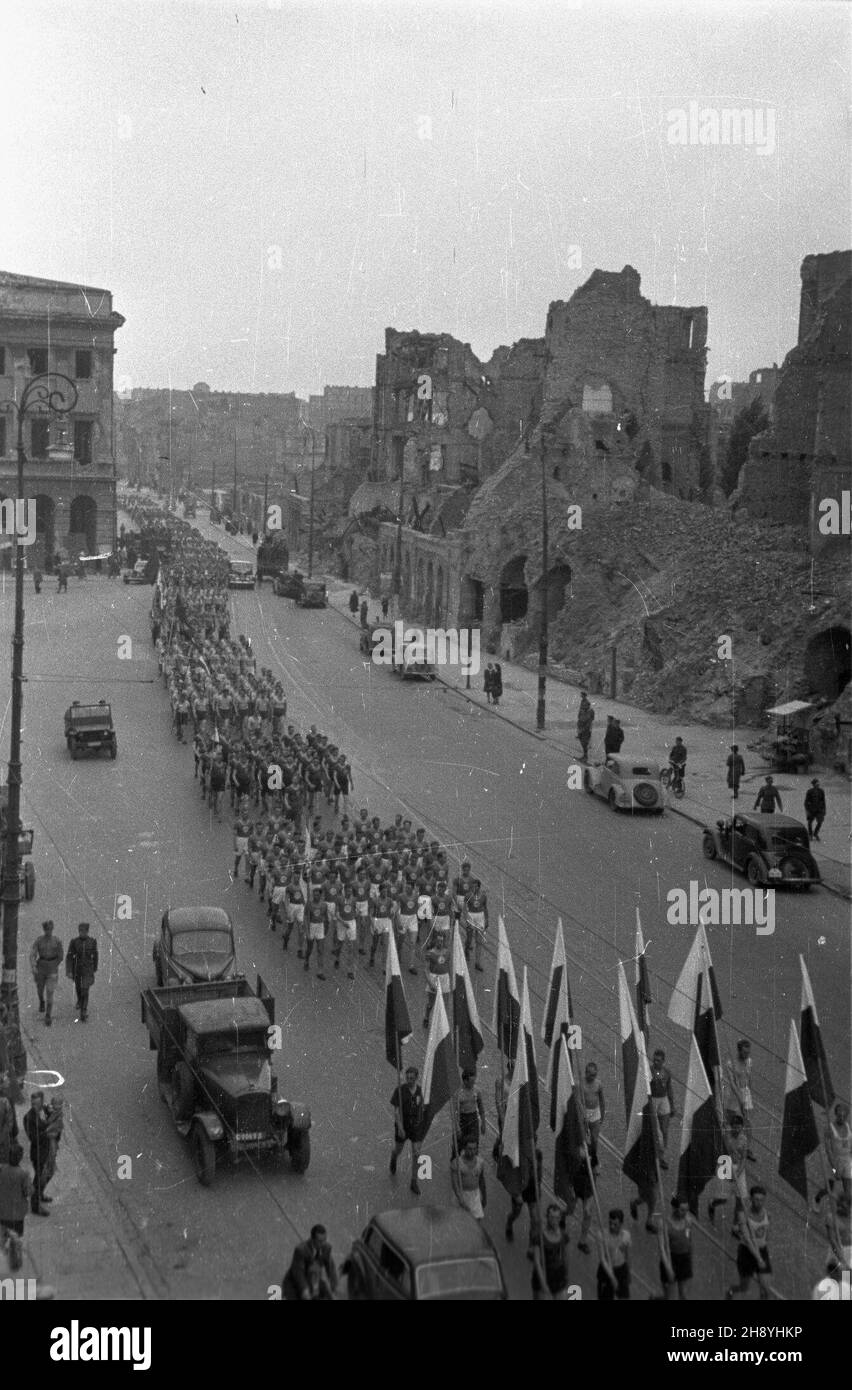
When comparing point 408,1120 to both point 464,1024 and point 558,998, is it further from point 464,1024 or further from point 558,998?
point 558,998

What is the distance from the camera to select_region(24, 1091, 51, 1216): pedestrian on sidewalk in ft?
48.5

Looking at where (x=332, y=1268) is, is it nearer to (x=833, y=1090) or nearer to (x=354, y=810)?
(x=833, y=1090)

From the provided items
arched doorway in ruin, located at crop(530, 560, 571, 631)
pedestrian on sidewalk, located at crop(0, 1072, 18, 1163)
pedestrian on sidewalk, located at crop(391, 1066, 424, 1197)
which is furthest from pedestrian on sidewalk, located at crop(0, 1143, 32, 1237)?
arched doorway in ruin, located at crop(530, 560, 571, 631)

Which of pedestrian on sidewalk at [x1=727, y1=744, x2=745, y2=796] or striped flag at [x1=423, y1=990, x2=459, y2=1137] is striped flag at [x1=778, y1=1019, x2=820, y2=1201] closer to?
striped flag at [x1=423, y1=990, x2=459, y2=1137]

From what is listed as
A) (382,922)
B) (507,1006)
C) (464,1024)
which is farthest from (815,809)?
(464,1024)

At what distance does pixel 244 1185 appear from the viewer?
1539cm

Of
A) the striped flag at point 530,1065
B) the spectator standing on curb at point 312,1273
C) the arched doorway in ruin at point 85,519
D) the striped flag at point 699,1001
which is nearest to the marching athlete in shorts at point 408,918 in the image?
the striped flag at point 699,1001

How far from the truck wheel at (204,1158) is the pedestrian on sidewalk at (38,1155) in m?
1.44

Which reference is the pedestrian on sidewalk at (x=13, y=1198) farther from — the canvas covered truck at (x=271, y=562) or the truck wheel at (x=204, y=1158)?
the canvas covered truck at (x=271, y=562)

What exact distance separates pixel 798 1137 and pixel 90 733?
23.4 metres

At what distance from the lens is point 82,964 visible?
64.2 ft

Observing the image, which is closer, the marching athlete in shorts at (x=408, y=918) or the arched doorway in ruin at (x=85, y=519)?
the marching athlete in shorts at (x=408, y=918)

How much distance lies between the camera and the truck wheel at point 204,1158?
50.2ft

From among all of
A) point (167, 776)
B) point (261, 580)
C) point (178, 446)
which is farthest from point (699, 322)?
point (178, 446)
